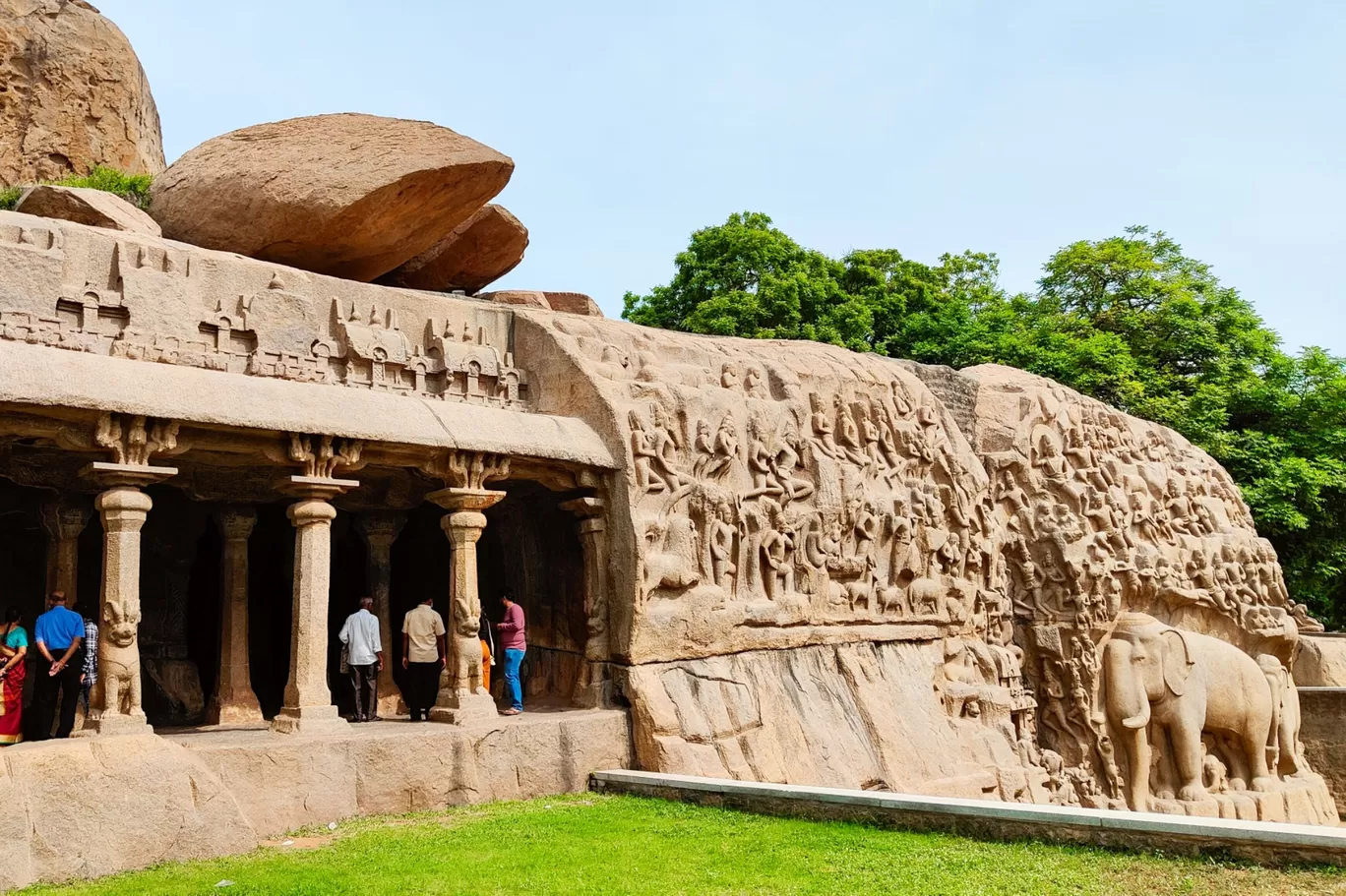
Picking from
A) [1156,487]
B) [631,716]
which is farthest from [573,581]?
[1156,487]

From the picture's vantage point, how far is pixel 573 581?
43.3ft

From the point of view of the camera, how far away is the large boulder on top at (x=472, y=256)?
55.6 feet

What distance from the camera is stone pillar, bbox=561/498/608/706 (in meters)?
12.3

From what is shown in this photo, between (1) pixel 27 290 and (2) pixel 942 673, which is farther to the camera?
(2) pixel 942 673

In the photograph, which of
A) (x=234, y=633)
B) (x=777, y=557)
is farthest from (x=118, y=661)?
(x=777, y=557)

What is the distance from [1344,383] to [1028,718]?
52.5 feet

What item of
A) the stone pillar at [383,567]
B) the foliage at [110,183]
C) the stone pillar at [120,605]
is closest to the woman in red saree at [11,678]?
the stone pillar at [120,605]

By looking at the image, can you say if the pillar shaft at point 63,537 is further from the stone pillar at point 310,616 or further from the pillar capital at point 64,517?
the stone pillar at point 310,616

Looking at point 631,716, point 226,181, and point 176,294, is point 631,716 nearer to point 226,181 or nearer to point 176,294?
point 176,294

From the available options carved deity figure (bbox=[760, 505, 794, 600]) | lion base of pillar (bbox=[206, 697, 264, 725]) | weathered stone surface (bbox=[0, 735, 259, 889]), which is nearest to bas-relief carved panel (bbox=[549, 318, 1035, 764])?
carved deity figure (bbox=[760, 505, 794, 600])

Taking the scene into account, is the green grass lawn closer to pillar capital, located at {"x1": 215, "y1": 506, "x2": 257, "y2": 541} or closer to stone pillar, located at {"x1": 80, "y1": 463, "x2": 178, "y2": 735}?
stone pillar, located at {"x1": 80, "y1": 463, "x2": 178, "y2": 735}

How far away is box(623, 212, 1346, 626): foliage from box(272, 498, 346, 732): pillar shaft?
65.4ft

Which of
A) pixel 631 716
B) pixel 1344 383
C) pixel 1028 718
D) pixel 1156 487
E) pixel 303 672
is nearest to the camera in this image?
pixel 303 672

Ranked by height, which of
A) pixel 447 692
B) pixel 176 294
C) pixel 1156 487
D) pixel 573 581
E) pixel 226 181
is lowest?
pixel 447 692
